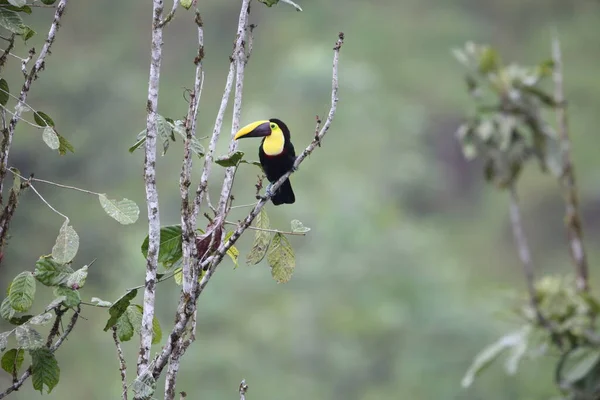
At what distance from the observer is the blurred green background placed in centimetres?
1447

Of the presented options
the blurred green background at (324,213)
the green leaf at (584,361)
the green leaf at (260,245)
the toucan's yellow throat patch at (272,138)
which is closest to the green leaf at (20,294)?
the green leaf at (260,245)

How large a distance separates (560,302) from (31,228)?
8.12m

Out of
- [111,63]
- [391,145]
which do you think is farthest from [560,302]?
[111,63]

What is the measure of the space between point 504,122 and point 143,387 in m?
4.56

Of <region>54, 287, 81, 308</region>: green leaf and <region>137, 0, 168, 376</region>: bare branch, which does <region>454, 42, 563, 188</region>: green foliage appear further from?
<region>54, 287, 81, 308</region>: green leaf

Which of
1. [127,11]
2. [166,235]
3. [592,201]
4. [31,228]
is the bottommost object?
[166,235]

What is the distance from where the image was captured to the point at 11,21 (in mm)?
2496

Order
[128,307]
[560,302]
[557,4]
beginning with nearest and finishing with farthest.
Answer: [128,307] < [560,302] < [557,4]

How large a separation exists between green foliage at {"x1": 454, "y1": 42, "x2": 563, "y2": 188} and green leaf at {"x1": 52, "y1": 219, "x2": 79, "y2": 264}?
14.3 ft

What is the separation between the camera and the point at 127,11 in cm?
2350

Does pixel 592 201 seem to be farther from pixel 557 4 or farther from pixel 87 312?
pixel 87 312

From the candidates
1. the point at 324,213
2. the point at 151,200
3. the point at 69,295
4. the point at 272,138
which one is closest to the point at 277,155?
the point at 272,138

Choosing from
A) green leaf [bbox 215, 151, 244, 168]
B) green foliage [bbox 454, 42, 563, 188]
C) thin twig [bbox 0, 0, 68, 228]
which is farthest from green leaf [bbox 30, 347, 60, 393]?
green foliage [bbox 454, 42, 563, 188]

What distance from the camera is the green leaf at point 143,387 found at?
2320 mm
